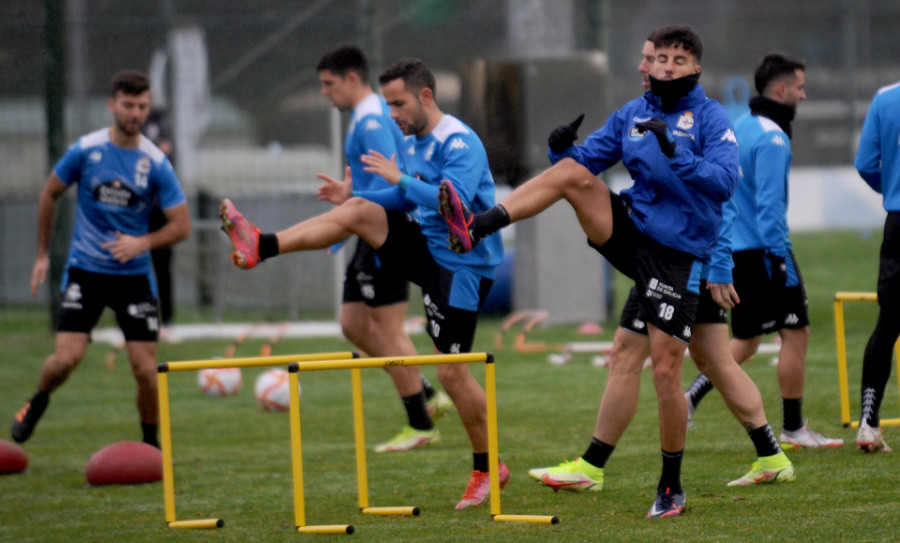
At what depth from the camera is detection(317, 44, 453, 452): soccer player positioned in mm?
8172

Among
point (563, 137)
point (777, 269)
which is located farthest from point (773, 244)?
point (563, 137)

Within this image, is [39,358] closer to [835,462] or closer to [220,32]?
[220,32]

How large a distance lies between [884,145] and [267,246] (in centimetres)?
330

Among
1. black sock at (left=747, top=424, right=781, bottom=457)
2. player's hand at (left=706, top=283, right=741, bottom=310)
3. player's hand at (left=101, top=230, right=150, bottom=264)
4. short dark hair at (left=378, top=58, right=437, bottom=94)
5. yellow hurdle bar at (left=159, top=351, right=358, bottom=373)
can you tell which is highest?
short dark hair at (left=378, top=58, right=437, bottom=94)

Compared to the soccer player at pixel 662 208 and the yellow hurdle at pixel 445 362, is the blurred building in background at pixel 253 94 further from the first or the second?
the yellow hurdle at pixel 445 362

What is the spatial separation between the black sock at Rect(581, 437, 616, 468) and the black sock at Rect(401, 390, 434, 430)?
1980 mm

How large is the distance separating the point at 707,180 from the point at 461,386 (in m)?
1.71

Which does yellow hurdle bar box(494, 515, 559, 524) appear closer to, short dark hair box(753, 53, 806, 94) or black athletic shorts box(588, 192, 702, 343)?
black athletic shorts box(588, 192, 702, 343)

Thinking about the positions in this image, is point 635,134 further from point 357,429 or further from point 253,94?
point 253,94

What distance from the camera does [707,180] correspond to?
17.8ft

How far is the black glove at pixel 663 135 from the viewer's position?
5328 millimetres

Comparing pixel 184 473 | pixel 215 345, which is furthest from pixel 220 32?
pixel 184 473

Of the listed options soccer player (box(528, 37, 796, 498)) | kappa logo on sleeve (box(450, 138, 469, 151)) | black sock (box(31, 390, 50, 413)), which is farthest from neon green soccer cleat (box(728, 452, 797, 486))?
black sock (box(31, 390, 50, 413))

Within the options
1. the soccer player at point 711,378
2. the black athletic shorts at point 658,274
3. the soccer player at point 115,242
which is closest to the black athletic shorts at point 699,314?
the soccer player at point 711,378
